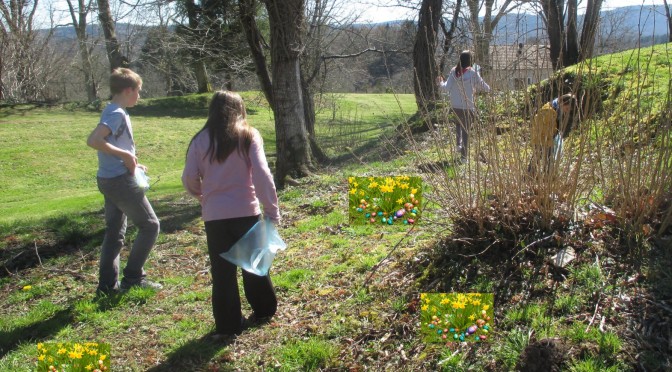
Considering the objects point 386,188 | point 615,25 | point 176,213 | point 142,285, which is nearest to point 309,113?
point 176,213

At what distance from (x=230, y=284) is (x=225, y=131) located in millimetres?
1127

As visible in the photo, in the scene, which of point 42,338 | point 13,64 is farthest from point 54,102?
point 42,338

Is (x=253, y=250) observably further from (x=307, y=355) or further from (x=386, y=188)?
(x=386, y=188)

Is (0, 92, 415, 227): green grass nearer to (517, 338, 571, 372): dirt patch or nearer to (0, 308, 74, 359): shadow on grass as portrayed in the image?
(0, 308, 74, 359): shadow on grass

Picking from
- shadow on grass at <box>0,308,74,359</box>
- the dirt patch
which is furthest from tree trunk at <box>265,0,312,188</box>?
the dirt patch

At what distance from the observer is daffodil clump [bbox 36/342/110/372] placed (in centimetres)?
427

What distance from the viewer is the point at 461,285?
4375mm

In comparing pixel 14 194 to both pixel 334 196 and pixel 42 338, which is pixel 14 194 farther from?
pixel 42 338

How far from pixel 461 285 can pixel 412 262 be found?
0.62 metres

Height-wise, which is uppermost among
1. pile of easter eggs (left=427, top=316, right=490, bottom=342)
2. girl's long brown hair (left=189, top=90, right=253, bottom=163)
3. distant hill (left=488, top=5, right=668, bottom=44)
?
distant hill (left=488, top=5, right=668, bottom=44)

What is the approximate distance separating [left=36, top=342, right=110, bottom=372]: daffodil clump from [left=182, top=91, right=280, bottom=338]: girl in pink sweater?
1023mm

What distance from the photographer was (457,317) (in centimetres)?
388

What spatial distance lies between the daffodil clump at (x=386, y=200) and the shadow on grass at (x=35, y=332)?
288 cm

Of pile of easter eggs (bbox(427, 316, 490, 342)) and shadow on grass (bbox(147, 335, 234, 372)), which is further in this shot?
shadow on grass (bbox(147, 335, 234, 372))
